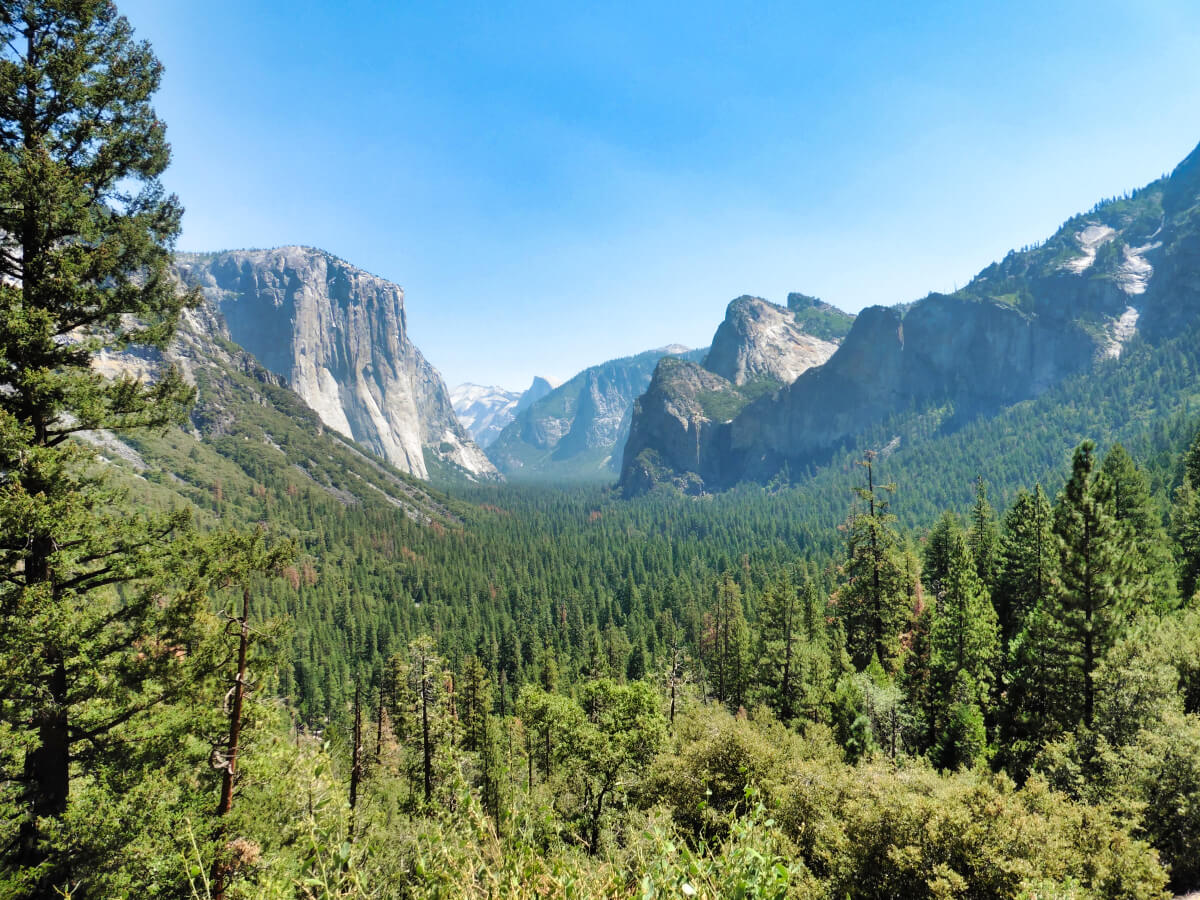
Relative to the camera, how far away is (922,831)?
13227mm

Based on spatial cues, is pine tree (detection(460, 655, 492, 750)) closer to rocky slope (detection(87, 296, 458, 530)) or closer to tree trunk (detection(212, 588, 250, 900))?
tree trunk (detection(212, 588, 250, 900))

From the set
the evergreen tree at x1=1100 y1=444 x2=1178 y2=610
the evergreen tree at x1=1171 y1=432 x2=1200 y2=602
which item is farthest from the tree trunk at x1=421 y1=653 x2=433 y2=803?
the evergreen tree at x1=1171 y1=432 x2=1200 y2=602

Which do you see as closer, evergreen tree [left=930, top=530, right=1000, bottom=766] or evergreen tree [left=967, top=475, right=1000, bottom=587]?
evergreen tree [left=930, top=530, right=1000, bottom=766]

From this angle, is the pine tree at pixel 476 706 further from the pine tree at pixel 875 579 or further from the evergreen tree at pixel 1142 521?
the evergreen tree at pixel 1142 521

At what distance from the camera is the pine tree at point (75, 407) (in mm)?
8578

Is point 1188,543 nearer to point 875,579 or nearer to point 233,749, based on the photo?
point 875,579

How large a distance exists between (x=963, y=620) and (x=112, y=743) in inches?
1278

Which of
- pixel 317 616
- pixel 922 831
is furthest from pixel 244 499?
pixel 922 831

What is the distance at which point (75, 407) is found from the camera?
9180 mm

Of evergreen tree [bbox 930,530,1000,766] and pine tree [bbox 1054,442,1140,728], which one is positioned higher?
pine tree [bbox 1054,442,1140,728]

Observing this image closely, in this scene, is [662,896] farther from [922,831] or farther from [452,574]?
[452,574]

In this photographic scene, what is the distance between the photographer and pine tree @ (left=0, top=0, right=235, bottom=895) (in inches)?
338

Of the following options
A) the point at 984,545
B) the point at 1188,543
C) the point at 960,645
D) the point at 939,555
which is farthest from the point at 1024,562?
the point at 960,645

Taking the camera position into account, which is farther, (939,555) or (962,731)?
(939,555)
